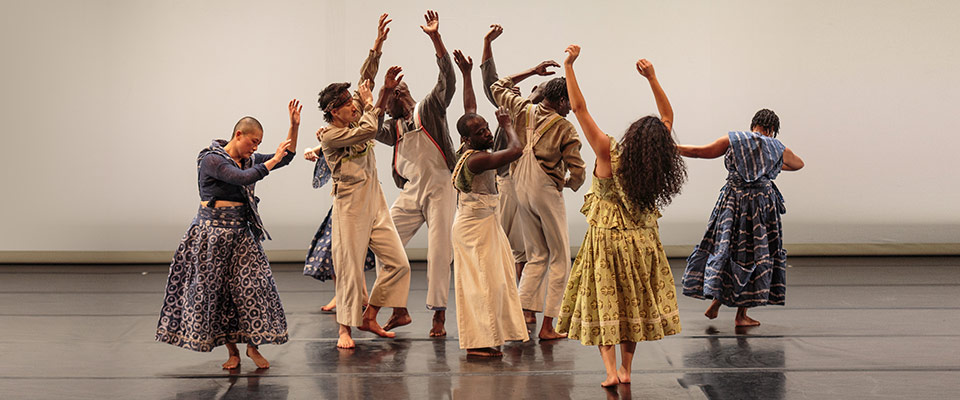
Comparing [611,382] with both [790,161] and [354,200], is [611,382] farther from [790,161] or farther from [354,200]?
[790,161]

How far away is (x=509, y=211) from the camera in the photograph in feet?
16.6

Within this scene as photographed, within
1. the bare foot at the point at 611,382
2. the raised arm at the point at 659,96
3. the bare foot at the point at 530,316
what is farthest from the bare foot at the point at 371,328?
the raised arm at the point at 659,96

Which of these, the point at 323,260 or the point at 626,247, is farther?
the point at 323,260

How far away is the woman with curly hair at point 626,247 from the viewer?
3781mm

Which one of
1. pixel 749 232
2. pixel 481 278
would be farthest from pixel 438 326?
pixel 749 232

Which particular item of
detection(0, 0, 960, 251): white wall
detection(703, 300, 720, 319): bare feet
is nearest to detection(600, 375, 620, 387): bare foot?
detection(703, 300, 720, 319): bare feet

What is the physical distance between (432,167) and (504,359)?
117 cm

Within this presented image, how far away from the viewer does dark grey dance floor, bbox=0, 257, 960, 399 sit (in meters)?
3.95

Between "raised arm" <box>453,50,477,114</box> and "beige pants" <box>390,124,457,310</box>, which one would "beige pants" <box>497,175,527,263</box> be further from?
"raised arm" <box>453,50,477,114</box>

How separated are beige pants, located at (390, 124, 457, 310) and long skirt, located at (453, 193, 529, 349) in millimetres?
547

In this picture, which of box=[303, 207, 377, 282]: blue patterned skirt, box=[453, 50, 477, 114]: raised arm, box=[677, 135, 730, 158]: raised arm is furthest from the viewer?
box=[303, 207, 377, 282]: blue patterned skirt

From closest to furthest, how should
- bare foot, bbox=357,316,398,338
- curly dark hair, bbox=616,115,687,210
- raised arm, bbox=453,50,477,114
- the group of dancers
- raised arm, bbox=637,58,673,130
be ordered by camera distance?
curly dark hair, bbox=616,115,687,210
the group of dancers
raised arm, bbox=637,58,673,130
raised arm, bbox=453,50,477,114
bare foot, bbox=357,316,398,338

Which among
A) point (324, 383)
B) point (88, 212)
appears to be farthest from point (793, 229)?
point (88, 212)

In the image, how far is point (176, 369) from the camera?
14.3ft
